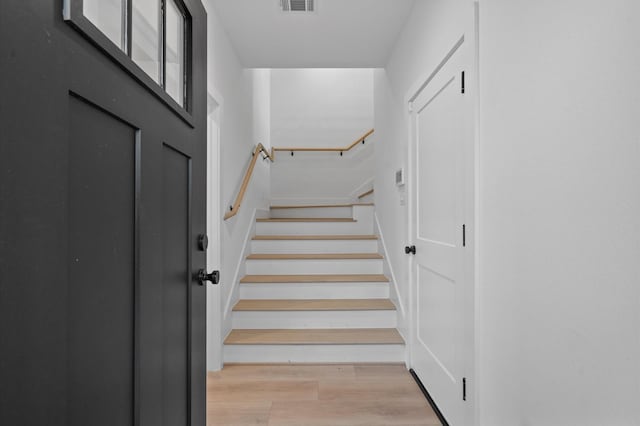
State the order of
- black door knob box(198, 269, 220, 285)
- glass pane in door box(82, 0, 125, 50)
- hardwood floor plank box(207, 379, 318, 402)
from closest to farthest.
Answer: glass pane in door box(82, 0, 125, 50)
black door knob box(198, 269, 220, 285)
hardwood floor plank box(207, 379, 318, 402)

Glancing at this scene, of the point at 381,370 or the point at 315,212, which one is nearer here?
the point at 381,370

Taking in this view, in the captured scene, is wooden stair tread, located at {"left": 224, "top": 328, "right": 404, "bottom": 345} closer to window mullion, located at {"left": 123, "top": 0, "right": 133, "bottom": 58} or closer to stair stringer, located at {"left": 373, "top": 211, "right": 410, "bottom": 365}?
stair stringer, located at {"left": 373, "top": 211, "right": 410, "bottom": 365}

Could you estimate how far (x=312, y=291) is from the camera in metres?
3.13

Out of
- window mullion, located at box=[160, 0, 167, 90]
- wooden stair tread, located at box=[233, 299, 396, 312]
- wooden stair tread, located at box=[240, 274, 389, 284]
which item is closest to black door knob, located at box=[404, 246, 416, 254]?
wooden stair tread, located at box=[233, 299, 396, 312]

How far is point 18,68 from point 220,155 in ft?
7.24

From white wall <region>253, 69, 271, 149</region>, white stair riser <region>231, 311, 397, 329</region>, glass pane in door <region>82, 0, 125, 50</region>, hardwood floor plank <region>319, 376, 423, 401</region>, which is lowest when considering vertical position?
hardwood floor plank <region>319, 376, 423, 401</region>

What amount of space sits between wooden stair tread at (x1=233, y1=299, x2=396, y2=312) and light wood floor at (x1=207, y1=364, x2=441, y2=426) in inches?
16.5

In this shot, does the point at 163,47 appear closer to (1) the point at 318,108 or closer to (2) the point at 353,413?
(2) the point at 353,413

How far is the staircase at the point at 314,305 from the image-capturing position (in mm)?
2652

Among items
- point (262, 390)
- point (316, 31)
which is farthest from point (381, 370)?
point (316, 31)

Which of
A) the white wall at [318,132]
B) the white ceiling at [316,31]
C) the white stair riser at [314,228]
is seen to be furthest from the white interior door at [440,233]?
the white wall at [318,132]

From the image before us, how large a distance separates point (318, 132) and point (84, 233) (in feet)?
16.9

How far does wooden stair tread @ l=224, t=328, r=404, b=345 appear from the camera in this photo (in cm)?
265

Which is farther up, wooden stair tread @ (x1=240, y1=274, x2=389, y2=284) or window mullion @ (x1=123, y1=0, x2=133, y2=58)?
window mullion @ (x1=123, y1=0, x2=133, y2=58)
